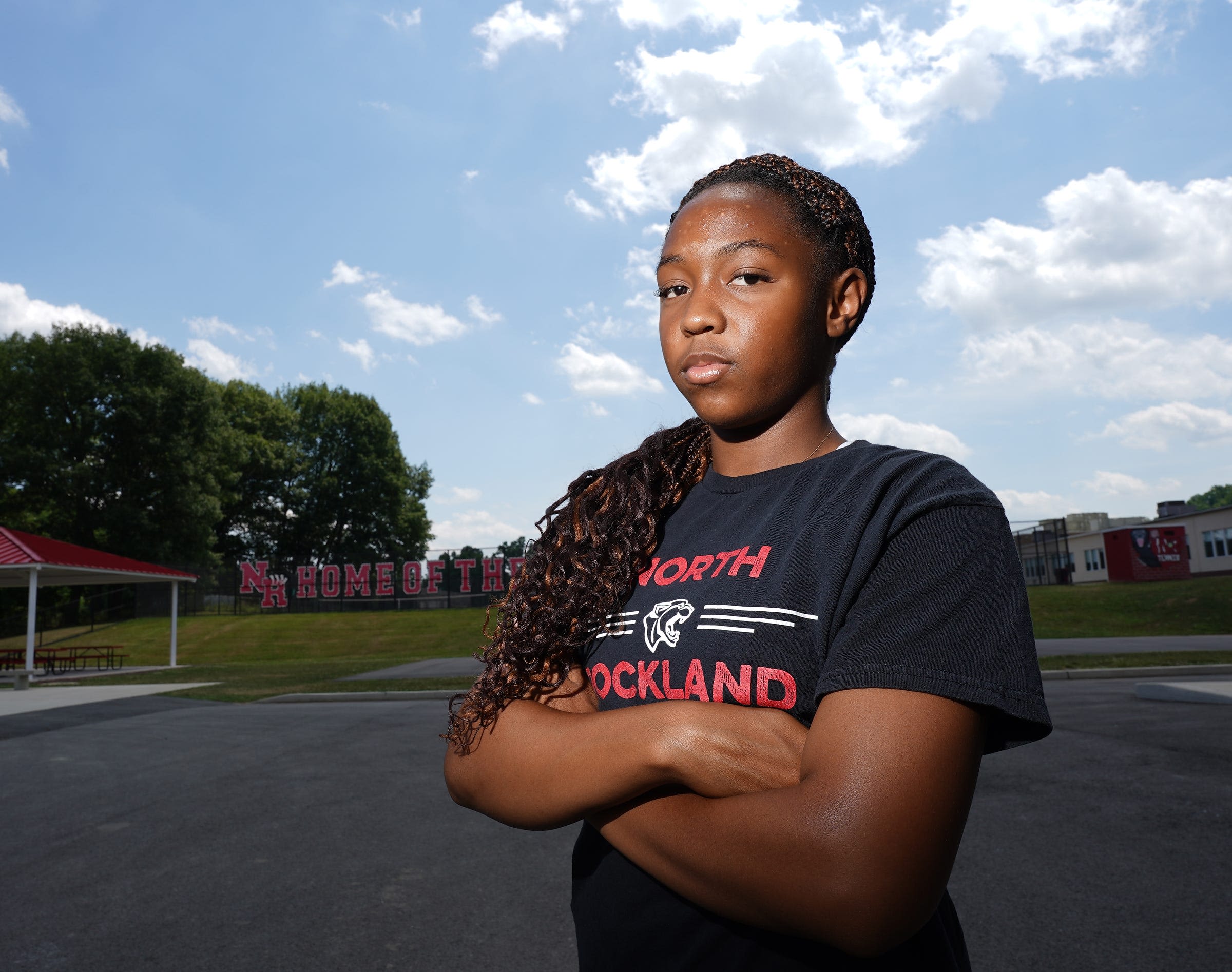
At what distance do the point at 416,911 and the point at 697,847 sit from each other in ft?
12.2

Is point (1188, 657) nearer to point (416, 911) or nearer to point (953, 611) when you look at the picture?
point (416, 911)

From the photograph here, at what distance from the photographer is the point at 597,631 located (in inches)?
63.1

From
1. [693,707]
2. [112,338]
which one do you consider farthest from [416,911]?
[112,338]

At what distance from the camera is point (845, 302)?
5.14 feet

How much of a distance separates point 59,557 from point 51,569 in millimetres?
331

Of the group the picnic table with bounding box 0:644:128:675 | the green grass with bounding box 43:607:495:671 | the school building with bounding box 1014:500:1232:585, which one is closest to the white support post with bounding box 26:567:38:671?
the picnic table with bounding box 0:644:128:675

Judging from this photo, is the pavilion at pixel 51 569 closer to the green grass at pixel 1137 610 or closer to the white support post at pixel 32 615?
the white support post at pixel 32 615

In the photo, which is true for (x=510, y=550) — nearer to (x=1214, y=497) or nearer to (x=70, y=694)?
(x=70, y=694)

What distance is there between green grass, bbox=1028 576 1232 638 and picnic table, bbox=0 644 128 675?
25.8m

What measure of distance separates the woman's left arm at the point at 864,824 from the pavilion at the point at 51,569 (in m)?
21.6

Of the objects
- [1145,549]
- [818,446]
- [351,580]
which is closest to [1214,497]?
[1145,549]

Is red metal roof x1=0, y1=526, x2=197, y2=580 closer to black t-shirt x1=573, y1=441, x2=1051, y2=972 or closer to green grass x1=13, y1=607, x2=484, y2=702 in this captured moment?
green grass x1=13, y1=607, x2=484, y2=702

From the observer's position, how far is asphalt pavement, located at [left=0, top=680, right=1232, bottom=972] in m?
3.90

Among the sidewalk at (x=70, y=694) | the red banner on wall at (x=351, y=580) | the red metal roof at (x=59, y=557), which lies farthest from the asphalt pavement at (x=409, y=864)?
the red banner on wall at (x=351, y=580)
